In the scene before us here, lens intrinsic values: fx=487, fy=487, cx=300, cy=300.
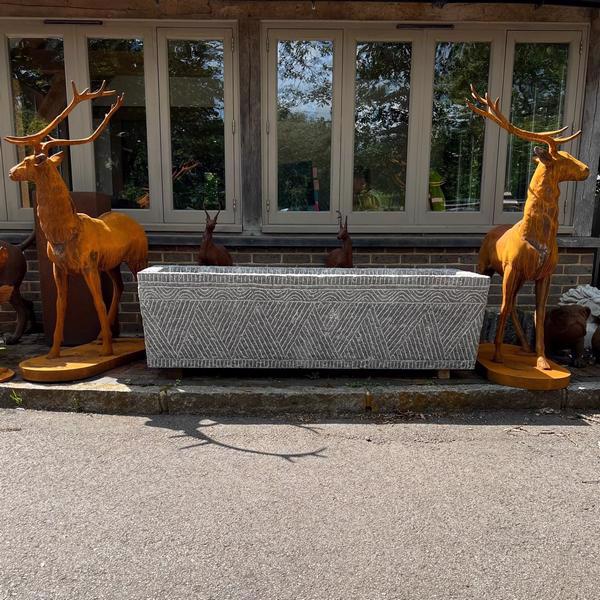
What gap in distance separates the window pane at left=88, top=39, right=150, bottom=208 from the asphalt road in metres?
2.76

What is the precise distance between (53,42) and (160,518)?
191 inches

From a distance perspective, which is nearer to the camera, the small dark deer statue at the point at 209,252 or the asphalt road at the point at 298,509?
the asphalt road at the point at 298,509

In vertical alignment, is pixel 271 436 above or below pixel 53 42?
below

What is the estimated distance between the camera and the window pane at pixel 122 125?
496 cm

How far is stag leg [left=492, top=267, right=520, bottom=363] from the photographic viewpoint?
364 cm

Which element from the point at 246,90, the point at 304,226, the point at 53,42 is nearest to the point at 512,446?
the point at 304,226

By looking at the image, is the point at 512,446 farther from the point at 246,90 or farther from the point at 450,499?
the point at 246,90

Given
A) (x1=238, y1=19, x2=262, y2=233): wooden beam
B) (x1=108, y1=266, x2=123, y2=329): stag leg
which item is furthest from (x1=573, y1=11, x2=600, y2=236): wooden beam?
(x1=108, y1=266, x2=123, y2=329): stag leg

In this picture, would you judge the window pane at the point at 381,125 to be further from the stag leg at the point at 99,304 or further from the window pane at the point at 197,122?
the stag leg at the point at 99,304

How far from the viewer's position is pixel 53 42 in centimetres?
493

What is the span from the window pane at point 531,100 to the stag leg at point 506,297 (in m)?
1.85

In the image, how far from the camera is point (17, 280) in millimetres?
4637

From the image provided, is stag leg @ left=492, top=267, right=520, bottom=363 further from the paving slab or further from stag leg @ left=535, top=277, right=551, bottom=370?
the paving slab

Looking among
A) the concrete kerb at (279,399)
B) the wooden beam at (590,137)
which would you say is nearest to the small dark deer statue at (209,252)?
the concrete kerb at (279,399)
